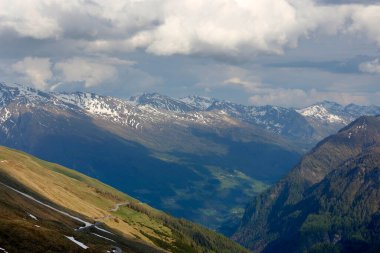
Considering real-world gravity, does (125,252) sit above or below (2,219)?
below

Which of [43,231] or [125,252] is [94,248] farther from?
[125,252]

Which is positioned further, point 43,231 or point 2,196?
point 2,196

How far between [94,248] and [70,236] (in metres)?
13.0

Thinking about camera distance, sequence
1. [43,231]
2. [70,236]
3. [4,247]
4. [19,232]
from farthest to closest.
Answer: [70,236] < [43,231] < [19,232] < [4,247]

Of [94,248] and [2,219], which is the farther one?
[94,248]

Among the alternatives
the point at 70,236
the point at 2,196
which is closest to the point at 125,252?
the point at 70,236

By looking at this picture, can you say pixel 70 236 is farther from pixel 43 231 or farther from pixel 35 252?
pixel 35 252

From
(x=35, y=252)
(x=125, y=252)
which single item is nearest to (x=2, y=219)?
(x=35, y=252)

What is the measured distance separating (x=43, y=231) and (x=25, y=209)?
60.7 metres

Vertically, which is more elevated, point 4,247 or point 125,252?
point 4,247

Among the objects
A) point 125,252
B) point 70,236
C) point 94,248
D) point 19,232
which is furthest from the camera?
point 125,252

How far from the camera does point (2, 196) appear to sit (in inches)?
7515

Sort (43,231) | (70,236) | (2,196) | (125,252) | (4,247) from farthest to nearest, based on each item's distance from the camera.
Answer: (2,196), (125,252), (70,236), (43,231), (4,247)

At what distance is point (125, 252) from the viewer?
178 metres
